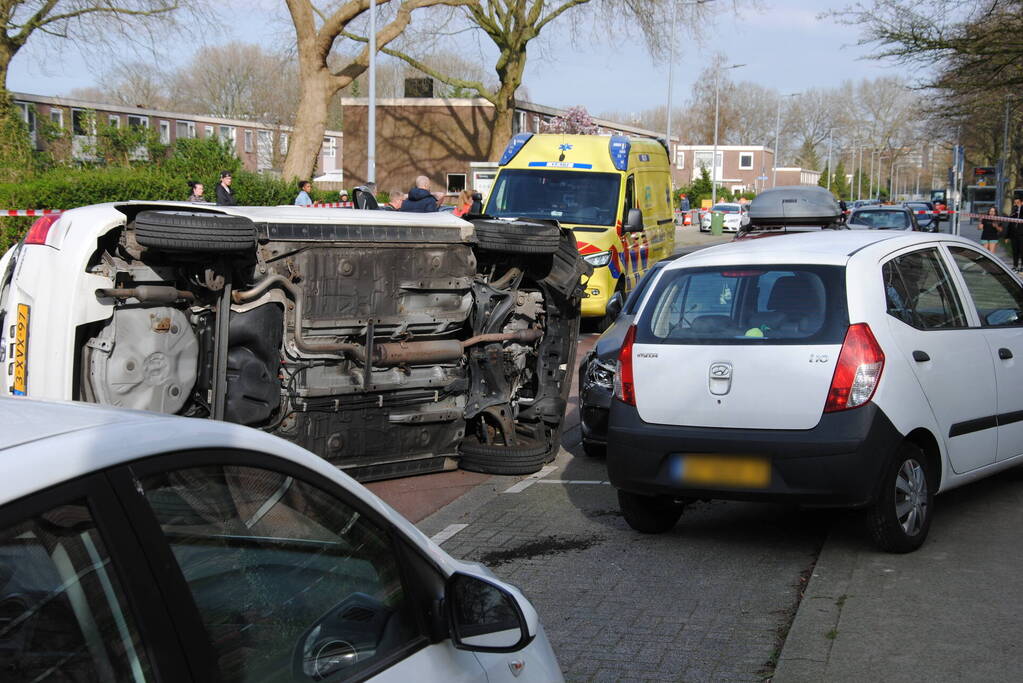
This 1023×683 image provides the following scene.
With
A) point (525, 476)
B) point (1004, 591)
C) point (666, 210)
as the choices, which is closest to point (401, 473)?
point (525, 476)

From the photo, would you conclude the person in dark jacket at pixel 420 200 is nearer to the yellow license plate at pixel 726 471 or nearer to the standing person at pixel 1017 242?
the yellow license plate at pixel 726 471

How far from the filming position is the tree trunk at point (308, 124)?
96.8 feet

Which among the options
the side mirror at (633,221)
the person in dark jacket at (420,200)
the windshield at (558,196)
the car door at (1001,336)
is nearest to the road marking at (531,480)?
the car door at (1001,336)

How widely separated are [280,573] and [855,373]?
4.01m

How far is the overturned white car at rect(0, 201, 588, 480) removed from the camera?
6.50m

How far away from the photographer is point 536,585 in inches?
225

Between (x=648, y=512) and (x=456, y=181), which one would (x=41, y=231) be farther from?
(x=456, y=181)

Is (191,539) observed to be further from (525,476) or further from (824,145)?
(824,145)

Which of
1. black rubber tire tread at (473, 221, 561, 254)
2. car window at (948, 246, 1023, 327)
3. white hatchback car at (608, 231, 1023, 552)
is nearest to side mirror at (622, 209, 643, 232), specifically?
black rubber tire tread at (473, 221, 561, 254)

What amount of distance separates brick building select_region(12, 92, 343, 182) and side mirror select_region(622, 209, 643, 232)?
84.4 ft

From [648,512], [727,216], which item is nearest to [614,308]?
[648,512]

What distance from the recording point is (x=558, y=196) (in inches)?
652

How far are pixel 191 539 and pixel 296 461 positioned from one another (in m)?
0.33

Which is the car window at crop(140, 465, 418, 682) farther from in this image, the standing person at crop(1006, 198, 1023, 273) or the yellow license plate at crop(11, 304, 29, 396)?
the standing person at crop(1006, 198, 1023, 273)
